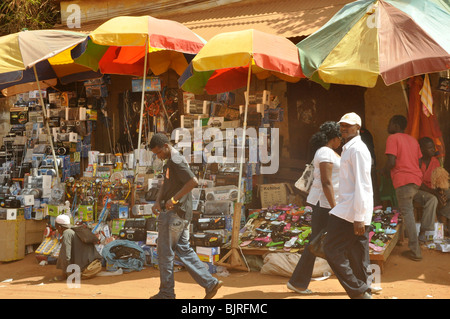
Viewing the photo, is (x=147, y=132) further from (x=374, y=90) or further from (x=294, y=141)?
(x=374, y=90)

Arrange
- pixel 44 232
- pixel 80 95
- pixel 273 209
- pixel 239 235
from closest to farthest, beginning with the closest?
pixel 239 235 < pixel 273 209 < pixel 44 232 < pixel 80 95

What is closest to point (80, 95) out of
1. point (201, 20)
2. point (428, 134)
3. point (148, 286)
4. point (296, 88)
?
point (201, 20)

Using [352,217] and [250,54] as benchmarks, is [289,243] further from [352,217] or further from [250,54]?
[250,54]

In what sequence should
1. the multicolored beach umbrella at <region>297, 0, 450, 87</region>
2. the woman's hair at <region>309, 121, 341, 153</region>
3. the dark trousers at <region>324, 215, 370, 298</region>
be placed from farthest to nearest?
the multicolored beach umbrella at <region>297, 0, 450, 87</region> → the woman's hair at <region>309, 121, 341, 153</region> → the dark trousers at <region>324, 215, 370, 298</region>

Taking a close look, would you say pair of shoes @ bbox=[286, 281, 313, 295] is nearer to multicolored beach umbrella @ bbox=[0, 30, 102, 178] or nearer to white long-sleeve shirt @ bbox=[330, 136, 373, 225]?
white long-sleeve shirt @ bbox=[330, 136, 373, 225]

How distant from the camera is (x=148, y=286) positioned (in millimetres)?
6344

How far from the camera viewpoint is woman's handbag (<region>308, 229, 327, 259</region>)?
4902 millimetres

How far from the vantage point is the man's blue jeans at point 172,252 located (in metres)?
5.21

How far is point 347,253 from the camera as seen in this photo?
4.65m

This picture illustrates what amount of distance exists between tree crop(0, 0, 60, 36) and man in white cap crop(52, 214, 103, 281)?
22.2 feet

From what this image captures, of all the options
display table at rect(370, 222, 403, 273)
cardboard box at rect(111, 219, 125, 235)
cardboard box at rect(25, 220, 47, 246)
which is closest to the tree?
cardboard box at rect(25, 220, 47, 246)

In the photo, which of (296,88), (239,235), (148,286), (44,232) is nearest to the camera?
(148,286)

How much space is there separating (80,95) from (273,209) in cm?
480

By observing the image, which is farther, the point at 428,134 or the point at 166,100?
the point at 166,100
